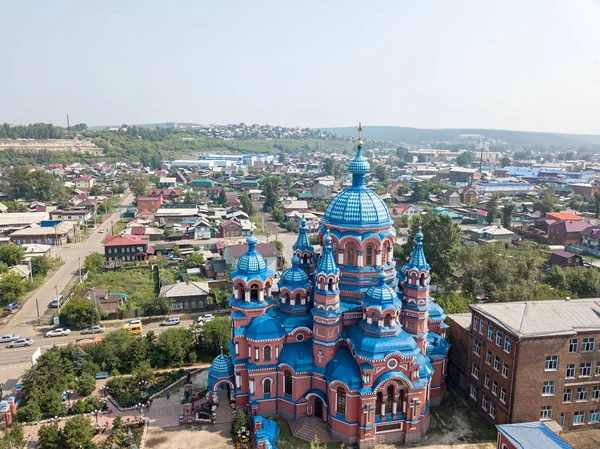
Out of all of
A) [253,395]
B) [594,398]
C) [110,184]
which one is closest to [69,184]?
[110,184]

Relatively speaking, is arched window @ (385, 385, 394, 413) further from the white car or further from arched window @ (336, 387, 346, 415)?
the white car

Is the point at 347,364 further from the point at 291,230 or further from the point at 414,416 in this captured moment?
the point at 291,230

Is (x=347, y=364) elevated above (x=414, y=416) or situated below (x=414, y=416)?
above

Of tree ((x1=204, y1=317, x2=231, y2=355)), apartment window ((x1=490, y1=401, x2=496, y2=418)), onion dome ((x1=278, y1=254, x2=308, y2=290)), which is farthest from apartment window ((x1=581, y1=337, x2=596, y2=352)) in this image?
tree ((x1=204, y1=317, x2=231, y2=355))

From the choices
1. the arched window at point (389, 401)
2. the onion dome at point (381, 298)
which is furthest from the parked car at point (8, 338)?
the arched window at point (389, 401)

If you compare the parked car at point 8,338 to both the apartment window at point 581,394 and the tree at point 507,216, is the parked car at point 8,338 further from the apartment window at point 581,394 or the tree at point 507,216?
the tree at point 507,216

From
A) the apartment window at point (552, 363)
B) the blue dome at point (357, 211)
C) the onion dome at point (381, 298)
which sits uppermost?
the blue dome at point (357, 211)
